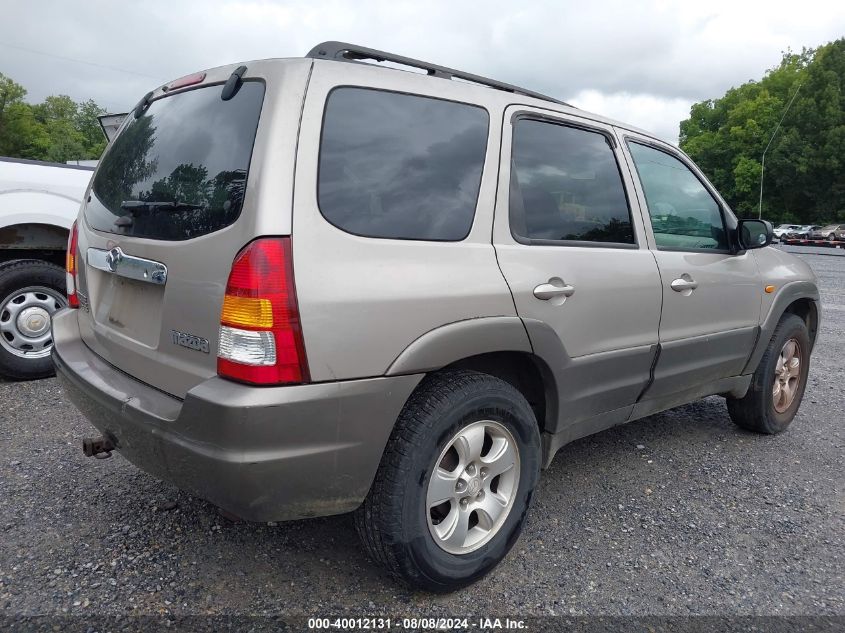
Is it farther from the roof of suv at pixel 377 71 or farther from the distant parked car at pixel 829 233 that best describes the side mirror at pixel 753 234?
the distant parked car at pixel 829 233

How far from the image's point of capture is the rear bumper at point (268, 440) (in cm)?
186

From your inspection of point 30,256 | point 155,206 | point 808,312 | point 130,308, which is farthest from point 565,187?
point 30,256

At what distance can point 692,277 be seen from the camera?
3316 millimetres

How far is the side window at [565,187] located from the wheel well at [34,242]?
3712 mm

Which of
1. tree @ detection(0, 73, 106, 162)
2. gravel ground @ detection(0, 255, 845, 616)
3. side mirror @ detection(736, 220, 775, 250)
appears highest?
tree @ detection(0, 73, 106, 162)

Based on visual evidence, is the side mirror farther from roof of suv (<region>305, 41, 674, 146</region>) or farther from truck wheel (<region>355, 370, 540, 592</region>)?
truck wheel (<region>355, 370, 540, 592</region>)

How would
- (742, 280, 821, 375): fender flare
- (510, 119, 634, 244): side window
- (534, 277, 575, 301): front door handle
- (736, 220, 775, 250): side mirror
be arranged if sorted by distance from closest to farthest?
(534, 277, 575, 301): front door handle < (510, 119, 634, 244): side window < (736, 220, 775, 250): side mirror < (742, 280, 821, 375): fender flare

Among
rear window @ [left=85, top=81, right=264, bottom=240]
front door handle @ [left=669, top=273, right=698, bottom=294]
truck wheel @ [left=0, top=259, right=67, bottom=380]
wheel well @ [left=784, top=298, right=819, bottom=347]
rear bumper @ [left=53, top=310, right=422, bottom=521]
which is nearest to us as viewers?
rear bumper @ [left=53, top=310, right=422, bottom=521]

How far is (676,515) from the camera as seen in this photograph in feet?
10.1

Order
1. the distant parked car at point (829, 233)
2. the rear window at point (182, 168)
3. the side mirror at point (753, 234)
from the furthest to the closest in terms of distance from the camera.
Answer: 1. the distant parked car at point (829, 233)
2. the side mirror at point (753, 234)
3. the rear window at point (182, 168)

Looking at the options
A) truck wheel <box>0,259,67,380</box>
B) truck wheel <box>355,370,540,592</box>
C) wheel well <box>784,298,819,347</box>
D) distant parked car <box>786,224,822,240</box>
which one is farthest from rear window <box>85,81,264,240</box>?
distant parked car <box>786,224,822,240</box>

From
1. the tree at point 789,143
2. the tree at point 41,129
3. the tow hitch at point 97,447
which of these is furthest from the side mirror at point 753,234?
the tree at point 41,129

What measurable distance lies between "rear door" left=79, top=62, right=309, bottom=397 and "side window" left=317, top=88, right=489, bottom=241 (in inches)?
6.0

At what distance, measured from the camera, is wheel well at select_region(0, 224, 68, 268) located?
4.55 meters
